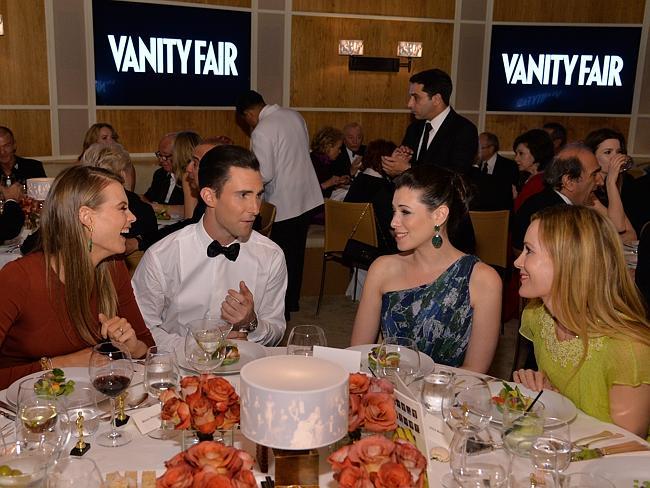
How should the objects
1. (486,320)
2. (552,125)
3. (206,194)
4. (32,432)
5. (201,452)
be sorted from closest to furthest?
(201,452)
(32,432)
(486,320)
(206,194)
(552,125)

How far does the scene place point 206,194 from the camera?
125 inches

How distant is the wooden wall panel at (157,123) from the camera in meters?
8.06

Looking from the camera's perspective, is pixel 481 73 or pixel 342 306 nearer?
pixel 342 306

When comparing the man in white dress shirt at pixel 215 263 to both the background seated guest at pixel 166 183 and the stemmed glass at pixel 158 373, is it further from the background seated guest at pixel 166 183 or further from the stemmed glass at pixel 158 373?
the background seated guest at pixel 166 183

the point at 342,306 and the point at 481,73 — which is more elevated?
the point at 481,73

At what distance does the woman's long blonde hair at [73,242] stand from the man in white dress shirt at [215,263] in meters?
0.51

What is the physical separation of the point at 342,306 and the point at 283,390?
503 centimetres

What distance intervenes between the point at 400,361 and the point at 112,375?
0.85 meters

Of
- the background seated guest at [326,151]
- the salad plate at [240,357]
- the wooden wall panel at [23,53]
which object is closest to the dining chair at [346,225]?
the background seated guest at [326,151]

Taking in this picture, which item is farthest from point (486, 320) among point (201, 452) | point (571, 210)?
point (201, 452)

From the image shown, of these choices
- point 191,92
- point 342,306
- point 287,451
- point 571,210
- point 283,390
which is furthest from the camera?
point 191,92

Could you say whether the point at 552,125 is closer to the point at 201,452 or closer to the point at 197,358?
the point at 197,358

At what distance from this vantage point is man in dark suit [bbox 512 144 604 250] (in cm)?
451

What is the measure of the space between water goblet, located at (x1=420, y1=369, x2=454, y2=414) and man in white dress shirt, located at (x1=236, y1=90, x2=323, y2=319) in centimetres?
406
